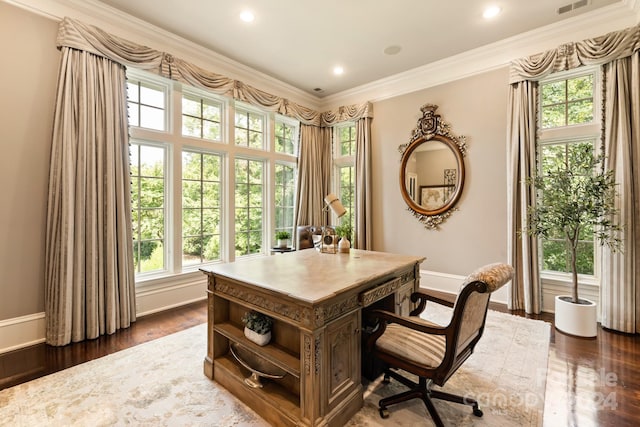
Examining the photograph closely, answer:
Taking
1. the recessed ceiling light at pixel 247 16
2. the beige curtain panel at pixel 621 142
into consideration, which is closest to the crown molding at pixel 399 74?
the beige curtain panel at pixel 621 142

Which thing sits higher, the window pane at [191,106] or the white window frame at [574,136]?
the window pane at [191,106]

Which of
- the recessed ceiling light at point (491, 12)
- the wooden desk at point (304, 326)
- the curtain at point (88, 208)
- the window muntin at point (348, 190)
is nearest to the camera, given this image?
the wooden desk at point (304, 326)

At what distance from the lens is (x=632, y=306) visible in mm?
2926

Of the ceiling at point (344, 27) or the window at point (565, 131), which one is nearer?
the ceiling at point (344, 27)

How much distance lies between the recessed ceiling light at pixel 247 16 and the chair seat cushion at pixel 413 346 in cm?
341

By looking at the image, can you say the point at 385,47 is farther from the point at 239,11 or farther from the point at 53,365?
the point at 53,365

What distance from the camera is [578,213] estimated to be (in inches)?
115

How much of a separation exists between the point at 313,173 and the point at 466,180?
2.58 m

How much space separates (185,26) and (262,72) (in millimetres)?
1355

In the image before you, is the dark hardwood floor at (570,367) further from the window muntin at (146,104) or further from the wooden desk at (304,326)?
the window muntin at (146,104)

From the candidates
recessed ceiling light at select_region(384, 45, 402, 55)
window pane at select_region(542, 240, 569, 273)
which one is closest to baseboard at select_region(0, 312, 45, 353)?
recessed ceiling light at select_region(384, 45, 402, 55)

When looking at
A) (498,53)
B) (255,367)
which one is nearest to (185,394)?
(255,367)

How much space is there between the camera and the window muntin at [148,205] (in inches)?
140

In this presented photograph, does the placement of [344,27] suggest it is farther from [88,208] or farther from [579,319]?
[579,319]
